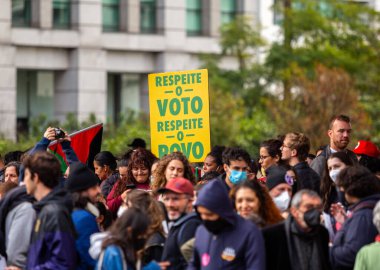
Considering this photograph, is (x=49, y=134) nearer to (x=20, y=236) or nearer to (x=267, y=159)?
(x=267, y=159)

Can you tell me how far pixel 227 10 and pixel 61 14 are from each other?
22.1ft

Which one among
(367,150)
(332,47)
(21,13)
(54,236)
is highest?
(21,13)

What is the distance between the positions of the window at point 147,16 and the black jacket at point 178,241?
3548cm

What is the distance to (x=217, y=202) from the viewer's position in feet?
34.9

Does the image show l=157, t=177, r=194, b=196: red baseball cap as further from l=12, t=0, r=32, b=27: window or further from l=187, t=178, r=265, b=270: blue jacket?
l=12, t=0, r=32, b=27: window

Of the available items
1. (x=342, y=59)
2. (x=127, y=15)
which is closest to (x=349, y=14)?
(x=342, y=59)

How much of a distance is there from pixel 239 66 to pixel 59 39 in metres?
5.94

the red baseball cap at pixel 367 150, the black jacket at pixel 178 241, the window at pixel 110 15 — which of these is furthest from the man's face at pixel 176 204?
the window at pixel 110 15

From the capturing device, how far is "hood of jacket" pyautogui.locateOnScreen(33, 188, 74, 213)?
36.4 ft

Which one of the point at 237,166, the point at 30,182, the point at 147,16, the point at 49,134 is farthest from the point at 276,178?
the point at 147,16

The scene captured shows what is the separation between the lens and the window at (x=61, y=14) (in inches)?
1746

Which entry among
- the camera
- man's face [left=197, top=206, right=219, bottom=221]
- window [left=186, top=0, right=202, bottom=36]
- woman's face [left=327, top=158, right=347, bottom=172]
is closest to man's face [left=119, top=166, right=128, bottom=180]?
→ the camera

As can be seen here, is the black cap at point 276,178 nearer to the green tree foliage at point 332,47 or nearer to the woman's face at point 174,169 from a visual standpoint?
the woman's face at point 174,169

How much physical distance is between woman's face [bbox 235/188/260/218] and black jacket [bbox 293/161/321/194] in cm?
217
